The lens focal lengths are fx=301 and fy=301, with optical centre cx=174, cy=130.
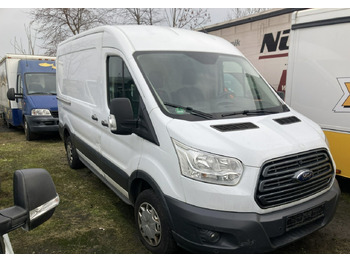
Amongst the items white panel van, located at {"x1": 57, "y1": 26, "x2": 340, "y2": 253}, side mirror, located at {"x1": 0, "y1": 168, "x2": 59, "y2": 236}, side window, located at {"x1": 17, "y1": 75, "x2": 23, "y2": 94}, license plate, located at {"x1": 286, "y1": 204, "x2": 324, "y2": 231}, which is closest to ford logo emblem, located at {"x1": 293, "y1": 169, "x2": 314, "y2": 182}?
A: white panel van, located at {"x1": 57, "y1": 26, "x2": 340, "y2": 253}

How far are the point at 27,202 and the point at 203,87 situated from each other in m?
2.24

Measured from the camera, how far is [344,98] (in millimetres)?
4172

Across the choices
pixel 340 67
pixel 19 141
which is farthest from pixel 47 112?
pixel 340 67

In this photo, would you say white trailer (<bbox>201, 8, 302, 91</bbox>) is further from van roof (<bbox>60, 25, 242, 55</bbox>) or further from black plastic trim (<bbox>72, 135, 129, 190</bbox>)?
black plastic trim (<bbox>72, 135, 129, 190</bbox>)

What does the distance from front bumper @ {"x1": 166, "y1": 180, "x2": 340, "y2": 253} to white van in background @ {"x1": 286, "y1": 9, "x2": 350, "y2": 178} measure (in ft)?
6.73

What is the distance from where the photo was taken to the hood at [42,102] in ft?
28.9

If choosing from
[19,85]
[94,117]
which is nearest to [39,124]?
[19,85]

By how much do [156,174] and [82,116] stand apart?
257 centimetres

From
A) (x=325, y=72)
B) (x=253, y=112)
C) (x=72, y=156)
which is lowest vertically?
(x=72, y=156)

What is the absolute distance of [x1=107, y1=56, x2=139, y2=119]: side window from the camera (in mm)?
3289

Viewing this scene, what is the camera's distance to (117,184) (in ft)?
12.4

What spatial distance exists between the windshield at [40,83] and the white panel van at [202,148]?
5.87m

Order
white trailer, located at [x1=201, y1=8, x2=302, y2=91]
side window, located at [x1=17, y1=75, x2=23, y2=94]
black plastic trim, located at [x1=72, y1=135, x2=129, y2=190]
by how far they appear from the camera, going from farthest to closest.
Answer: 1. side window, located at [x1=17, y1=75, x2=23, y2=94]
2. white trailer, located at [x1=201, y1=8, x2=302, y2=91]
3. black plastic trim, located at [x1=72, y1=135, x2=129, y2=190]

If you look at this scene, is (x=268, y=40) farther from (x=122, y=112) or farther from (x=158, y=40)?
(x=122, y=112)
